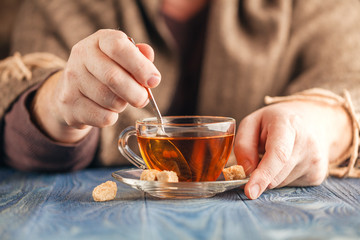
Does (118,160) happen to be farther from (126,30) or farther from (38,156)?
(126,30)

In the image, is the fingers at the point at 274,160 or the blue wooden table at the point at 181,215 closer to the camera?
the blue wooden table at the point at 181,215

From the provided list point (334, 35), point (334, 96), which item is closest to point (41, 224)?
point (334, 96)

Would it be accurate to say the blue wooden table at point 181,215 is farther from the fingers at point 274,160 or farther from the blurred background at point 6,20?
the blurred background at point 6,20

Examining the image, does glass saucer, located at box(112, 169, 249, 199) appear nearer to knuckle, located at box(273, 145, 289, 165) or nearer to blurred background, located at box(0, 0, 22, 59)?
knuckle, located at box(273, 145, 289, 165)

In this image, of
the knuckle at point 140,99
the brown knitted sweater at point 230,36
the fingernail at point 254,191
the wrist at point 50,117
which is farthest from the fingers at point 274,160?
the brown knitted sweater at point 230,36

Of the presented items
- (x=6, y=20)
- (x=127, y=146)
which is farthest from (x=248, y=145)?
(x=6, y=20)

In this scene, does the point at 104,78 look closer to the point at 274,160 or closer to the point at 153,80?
the point at 153,80
